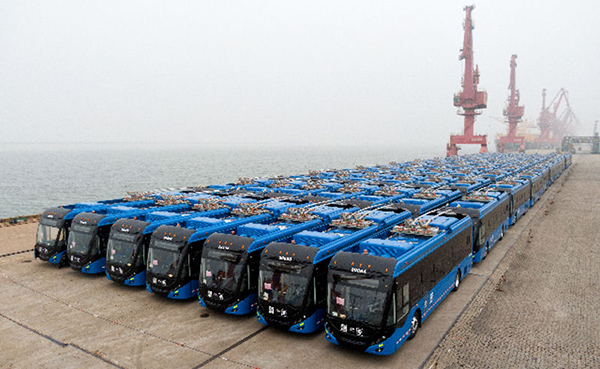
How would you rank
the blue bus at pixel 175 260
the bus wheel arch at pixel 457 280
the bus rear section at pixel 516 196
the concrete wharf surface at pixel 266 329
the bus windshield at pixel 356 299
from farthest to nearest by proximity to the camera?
the bus rear section at pixel 516 196 < the bus wheel arch at pixel 457 280 < the blue bus at pixel 175 260 < the concrete wharf surface at pixel 266 329 < the bus windshield at pixel 356 299

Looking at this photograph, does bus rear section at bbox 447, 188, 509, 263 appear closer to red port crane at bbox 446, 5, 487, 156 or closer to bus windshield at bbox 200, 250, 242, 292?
bus windshield at bbox 200, 250, 242, 292

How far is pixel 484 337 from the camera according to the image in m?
13.0

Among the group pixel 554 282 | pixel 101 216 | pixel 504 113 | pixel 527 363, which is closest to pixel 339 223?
pixel 527 363

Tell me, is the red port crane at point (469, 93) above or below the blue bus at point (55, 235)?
above

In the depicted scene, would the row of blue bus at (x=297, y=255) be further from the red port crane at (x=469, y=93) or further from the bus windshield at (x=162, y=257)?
the red port crane at (x=469, y=93)

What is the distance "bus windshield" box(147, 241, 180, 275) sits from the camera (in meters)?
15.6

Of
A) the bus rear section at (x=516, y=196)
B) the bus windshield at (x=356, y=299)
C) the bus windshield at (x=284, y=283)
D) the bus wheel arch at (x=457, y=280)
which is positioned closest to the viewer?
the bus windshield at (x=356, y=299)

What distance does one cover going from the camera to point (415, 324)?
42.3 ft

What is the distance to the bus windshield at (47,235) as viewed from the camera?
20.6 metres

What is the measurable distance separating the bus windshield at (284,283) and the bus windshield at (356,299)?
3.56ft

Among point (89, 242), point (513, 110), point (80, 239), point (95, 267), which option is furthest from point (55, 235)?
point (513, 110)

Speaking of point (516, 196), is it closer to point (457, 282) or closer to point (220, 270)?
point (457, 282)

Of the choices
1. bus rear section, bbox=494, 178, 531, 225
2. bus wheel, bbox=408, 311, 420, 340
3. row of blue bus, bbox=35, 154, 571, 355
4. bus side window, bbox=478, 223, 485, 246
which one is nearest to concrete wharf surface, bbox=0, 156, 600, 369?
bus wheel, bbox=408, 311, 420, 340

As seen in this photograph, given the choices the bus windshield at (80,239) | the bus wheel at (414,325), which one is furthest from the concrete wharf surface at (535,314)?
the bus windshield at (80,239)
